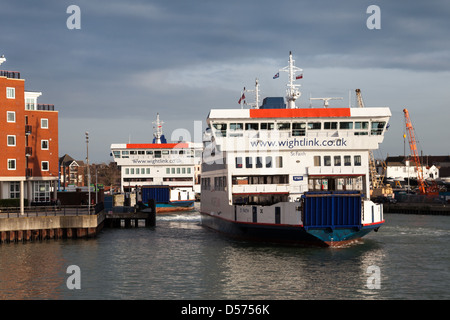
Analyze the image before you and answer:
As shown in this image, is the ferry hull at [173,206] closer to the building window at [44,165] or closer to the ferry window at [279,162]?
the building window at [44,165]

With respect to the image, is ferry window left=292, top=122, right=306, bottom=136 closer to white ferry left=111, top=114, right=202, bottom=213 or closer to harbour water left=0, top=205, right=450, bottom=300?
harbour water left=0, top=205, right=450, bottom=300

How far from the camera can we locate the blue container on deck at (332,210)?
128ft

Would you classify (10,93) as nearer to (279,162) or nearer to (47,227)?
(47,227)

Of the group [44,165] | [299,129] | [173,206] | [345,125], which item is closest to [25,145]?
[44,165]

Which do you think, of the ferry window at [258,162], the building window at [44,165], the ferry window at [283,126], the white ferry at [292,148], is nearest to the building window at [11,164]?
the building window at [44,165]

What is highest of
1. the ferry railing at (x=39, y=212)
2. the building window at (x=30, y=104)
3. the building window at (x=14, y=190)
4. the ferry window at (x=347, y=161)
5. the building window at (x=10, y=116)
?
the building window at (x=30, y=104)

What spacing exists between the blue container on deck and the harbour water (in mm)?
2118

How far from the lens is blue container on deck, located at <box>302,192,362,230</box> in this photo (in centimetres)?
3909

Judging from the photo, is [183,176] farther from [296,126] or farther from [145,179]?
[296,126]

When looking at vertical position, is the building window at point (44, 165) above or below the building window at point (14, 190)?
above

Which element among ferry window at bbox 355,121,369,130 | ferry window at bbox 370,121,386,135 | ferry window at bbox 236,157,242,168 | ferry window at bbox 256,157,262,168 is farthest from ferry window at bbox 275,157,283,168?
ferry window at bbox 370,121,386,135

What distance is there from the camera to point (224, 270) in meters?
34.3

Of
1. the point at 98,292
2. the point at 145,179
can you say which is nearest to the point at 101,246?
the point at 98,292

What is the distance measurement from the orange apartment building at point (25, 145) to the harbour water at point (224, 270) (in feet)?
39.8
